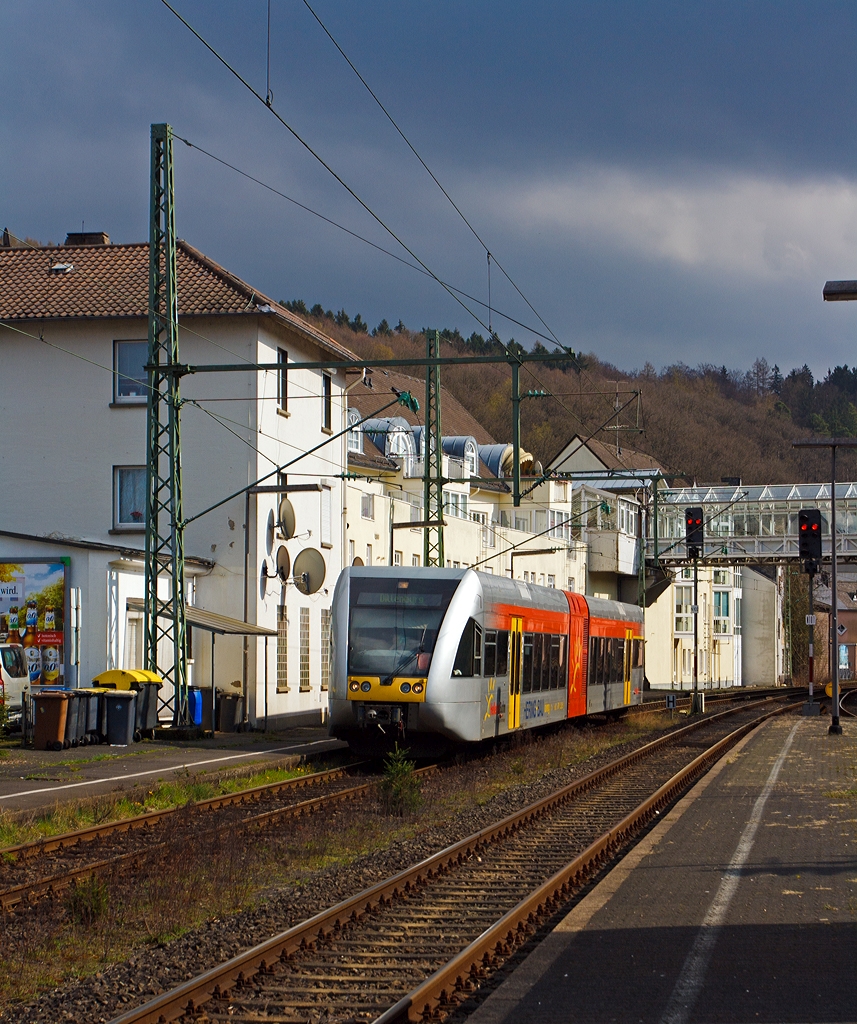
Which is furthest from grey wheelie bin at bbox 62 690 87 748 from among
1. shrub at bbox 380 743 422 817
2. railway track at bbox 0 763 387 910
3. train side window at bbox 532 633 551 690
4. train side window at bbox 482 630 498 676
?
train side window at bbox 532 633 551 690

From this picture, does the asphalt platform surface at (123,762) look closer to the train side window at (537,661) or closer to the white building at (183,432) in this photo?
the train side window at (537,661)

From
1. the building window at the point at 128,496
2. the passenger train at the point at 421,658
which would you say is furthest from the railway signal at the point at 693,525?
the building window at the point at 128,496

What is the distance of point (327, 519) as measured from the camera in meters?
36.1

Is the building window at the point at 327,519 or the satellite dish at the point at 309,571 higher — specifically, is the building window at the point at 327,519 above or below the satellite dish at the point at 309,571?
above

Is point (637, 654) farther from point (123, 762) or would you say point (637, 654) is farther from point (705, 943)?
point (705, 943)

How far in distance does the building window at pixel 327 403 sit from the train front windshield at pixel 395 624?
51.6 feet

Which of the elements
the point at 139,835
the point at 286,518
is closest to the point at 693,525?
the point at 286,518

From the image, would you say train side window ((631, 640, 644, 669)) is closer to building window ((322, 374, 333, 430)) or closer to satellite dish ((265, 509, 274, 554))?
building window ((322, 374, 333, 430))

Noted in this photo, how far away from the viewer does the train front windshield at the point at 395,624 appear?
20.4 m

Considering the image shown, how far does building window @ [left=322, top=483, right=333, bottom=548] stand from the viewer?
35.8 metres

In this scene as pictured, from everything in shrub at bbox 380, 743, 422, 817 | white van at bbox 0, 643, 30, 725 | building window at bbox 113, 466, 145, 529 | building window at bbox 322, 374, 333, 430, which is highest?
building window at bbox 322, 374, 333, 430

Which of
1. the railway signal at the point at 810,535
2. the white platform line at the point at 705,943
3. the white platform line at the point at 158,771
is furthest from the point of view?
the railway signal at the point at 810,535

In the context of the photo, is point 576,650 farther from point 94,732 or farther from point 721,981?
point 721,981

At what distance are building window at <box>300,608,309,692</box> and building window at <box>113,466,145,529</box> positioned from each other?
17.0 ft
